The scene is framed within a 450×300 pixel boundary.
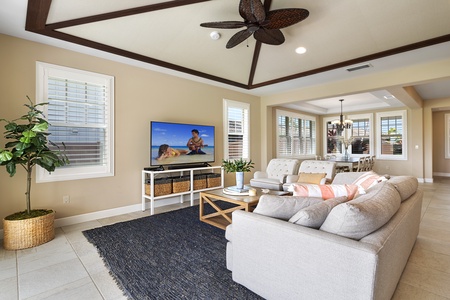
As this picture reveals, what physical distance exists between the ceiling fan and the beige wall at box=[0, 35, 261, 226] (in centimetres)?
208

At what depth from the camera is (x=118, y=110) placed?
3928 millimetres

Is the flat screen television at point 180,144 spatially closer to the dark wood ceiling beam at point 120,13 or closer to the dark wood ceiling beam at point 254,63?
the dark wood ceiling beam at point 254,63

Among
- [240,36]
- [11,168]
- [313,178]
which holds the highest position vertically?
[240,36]

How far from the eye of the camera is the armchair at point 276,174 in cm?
476

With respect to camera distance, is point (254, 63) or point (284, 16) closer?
point (284, 16)

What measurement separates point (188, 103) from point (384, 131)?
7.52 meters

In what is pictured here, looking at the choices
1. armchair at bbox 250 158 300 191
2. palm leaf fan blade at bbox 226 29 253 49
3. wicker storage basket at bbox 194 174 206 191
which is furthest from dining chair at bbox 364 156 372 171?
palm leaf fan blade at bbox 226 29 253 49

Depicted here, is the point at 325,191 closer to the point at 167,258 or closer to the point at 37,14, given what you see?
the point at 167,258

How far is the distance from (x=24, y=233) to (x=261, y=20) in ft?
12.3

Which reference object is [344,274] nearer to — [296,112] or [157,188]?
[157,188]

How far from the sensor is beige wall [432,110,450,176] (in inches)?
341

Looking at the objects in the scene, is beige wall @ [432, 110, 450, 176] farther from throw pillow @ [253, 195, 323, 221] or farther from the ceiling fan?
throw pillow @ [253, 195, 323, 221]

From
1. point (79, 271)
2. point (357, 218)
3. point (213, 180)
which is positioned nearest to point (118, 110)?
point (213, 180)

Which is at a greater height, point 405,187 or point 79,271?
point 405,187
